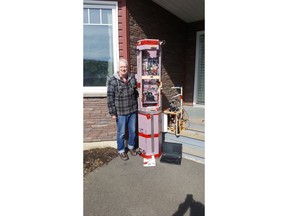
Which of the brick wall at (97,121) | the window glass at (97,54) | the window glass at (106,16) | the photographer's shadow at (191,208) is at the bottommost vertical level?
the photographer's shadow at (191,208)

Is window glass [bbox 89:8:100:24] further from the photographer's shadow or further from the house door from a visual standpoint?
the photographer's shadow

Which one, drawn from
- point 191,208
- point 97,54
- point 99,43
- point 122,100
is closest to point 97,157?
point 122,100

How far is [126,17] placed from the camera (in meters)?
3.73

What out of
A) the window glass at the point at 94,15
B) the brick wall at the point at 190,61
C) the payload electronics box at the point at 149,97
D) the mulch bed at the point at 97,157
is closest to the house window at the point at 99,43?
the window glass at the point at 94,15

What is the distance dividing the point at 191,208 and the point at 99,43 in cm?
340

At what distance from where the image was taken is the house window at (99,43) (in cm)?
371

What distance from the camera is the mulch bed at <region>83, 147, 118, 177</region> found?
326 centimetres

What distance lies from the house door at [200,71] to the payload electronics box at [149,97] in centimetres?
228

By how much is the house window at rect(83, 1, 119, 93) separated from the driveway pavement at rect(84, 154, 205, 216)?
5.87ft

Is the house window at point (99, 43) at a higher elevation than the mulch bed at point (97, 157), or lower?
higher

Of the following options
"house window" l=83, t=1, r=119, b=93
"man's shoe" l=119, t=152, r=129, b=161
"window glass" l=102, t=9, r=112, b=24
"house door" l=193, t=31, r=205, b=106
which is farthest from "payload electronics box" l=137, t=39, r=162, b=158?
"house door" l=193, t=31, r=205, b=106

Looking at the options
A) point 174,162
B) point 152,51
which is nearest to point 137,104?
point 152,51

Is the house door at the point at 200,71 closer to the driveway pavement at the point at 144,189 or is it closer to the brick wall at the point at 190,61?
the brick wall at the point at 190,61

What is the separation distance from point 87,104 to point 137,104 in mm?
1129
